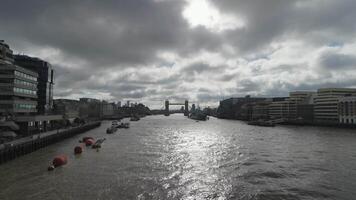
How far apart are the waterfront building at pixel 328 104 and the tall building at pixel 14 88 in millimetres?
141264

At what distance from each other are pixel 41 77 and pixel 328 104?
157 meters

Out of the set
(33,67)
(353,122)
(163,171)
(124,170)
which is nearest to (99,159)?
(124,170)

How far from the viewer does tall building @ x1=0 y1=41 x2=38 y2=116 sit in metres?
90.3

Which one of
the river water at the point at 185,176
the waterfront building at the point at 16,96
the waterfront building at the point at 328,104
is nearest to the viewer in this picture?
the river water at the point at 185,176

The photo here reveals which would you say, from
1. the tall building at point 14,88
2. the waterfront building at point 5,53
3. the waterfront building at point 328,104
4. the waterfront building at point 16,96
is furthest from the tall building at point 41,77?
the waterfront building at point 328,104

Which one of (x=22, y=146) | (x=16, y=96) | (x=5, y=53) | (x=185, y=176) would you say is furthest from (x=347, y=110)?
(x=5, y=53)

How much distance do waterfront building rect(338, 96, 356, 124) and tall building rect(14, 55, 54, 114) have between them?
150 meters

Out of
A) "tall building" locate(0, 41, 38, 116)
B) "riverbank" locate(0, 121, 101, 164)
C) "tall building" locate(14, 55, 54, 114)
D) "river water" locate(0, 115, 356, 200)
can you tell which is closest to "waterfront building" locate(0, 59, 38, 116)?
"tall building" locate(0, 41, 38, 116)

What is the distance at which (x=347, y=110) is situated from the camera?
157 meters

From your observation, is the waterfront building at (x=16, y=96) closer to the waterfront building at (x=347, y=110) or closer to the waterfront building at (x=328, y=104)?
the waterfront building at (x=328, y=104)

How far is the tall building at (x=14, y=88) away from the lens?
9031cm

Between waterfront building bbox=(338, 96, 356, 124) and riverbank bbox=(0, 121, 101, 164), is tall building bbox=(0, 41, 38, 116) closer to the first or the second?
riverbank bbox=(0, 121, 101, 164)

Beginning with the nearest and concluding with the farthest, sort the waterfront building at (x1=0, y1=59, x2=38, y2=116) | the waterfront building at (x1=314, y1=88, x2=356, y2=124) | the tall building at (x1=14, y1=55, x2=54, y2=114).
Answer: the waterfront building at (x1=0, y1=59, x2=38, y2=116), the tall building at (x1=14, y1=55, x2=54, y2=114), the waterfront building at (x1=314, y1=88, x2=356, y2=124)

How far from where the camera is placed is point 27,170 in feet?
144
